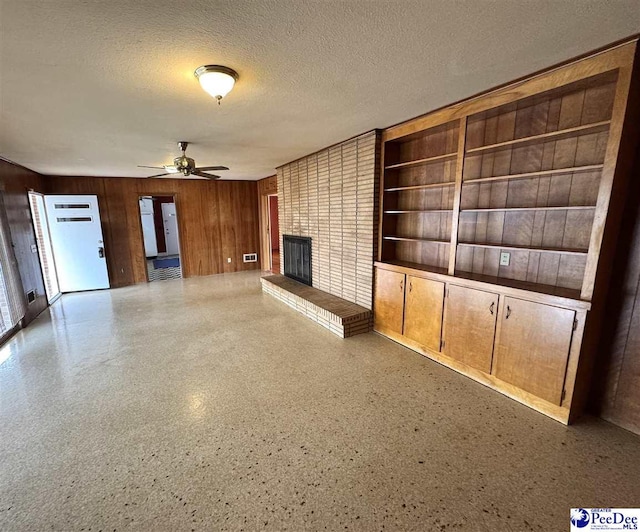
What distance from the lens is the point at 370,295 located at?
388 cm

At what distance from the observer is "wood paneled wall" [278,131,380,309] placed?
3711 mm

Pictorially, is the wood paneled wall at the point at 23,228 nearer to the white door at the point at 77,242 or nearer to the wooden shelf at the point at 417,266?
the white door at the point at 77,242

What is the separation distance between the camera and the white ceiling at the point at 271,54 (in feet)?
4.64

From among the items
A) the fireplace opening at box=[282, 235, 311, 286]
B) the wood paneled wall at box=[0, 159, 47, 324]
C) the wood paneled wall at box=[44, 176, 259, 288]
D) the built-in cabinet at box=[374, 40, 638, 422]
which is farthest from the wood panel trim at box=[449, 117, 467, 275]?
the wood paneled wall at box=[44, 176, 259, 288]

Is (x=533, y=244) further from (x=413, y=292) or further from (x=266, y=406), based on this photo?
(x=266, y=406)

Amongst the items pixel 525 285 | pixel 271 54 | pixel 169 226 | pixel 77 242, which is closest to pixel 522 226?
pixel 525 285

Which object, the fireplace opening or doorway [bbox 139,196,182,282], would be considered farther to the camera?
doorway [bbox 139,196,182,282]

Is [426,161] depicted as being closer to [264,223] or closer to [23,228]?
[264,223]

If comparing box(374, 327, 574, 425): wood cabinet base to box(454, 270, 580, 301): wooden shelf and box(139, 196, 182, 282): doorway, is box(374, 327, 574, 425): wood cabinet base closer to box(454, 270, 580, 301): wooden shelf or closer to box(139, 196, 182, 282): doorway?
box(454, 270, 580, 301): wooden shelf

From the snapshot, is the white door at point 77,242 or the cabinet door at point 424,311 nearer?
the cabinet door at point 424,311

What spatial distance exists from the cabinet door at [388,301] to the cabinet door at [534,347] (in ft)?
3.69

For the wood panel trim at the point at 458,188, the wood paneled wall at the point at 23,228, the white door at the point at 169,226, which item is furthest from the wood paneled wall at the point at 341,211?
the white door at the point at 169,226

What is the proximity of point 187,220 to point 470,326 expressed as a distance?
6868 mm

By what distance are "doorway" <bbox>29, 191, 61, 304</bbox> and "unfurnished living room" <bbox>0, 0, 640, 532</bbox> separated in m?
1.62
